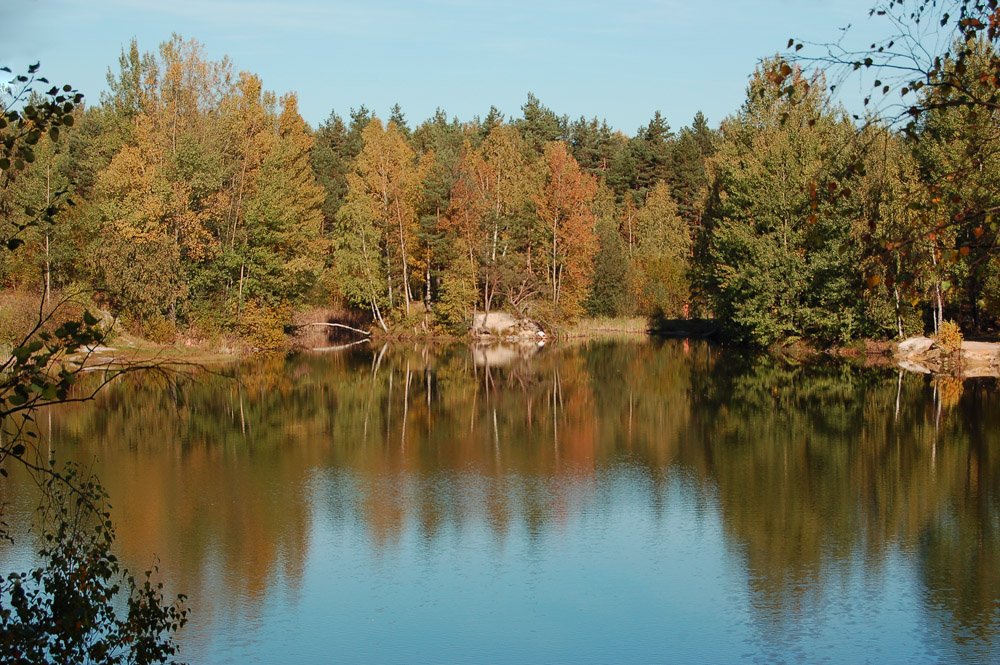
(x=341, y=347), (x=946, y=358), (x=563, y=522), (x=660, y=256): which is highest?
(x=660, y=256)

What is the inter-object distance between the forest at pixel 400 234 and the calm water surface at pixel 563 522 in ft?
24.8

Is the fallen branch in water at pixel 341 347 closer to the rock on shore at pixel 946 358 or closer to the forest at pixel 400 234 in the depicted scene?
the forest at pixel 400 234

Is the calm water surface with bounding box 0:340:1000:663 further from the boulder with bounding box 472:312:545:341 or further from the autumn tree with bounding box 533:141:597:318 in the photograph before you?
the autumn tree with bounding box 533:141:597:318

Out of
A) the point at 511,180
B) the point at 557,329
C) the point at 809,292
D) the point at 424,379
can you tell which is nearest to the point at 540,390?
the point at 424,379

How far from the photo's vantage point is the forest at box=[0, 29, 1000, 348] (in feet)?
118

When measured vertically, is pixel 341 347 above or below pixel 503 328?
below

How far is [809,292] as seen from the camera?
39.2 m

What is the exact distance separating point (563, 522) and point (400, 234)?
1394 inches

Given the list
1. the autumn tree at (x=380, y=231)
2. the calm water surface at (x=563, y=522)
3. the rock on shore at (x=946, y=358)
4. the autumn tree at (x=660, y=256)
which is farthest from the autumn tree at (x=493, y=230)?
the calm water surface at (x=563, y=522)

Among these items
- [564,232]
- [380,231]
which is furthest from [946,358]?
[380,231]

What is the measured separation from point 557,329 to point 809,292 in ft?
49.4

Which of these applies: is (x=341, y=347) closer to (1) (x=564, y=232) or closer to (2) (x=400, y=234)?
(2) (x=400, y=234)

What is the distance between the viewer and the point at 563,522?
14336mm

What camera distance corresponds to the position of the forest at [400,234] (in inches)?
1411
